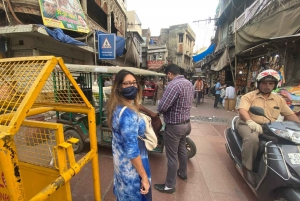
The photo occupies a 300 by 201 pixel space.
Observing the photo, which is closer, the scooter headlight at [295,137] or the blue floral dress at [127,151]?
the blue floral dress at [127,151]

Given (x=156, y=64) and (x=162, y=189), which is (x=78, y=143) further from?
(x=156, y=64)

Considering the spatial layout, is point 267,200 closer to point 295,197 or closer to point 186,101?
point 295,197

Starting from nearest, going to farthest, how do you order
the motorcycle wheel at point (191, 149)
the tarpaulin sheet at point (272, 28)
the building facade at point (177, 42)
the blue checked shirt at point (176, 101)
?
1. the blue checked shirt at point (176, 101)
2. the motorcycle wheel at point (191, 149)
3. the tarpaulin sheet at point (272, 28)
4. the building facade at point (177, 42)

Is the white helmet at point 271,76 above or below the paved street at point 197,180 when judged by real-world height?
above

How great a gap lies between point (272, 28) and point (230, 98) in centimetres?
430

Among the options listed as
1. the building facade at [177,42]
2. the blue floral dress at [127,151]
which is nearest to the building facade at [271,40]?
the blue floral dress at [127,151]

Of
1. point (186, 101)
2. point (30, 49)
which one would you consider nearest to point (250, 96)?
point (186, 101)

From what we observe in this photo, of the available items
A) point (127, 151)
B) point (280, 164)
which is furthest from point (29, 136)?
point (280, 164)

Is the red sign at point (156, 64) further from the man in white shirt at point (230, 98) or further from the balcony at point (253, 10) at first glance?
the man in white shirt at point (230, 98)

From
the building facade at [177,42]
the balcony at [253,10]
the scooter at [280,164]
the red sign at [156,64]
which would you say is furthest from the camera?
the building facade at [177,42]

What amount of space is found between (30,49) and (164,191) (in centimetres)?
717

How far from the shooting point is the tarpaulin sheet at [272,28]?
3795 mm

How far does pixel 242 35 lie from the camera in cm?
569

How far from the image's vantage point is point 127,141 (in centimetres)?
120
